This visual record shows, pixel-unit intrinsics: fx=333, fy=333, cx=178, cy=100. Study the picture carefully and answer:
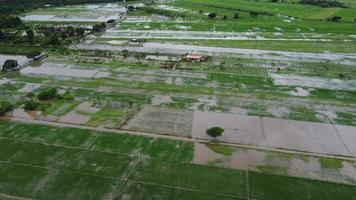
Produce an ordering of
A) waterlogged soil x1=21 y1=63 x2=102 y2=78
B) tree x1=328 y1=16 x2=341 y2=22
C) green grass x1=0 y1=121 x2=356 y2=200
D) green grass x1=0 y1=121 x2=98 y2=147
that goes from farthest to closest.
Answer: tree x1=328 y1=16 x2=341 y2=22 < waterlogged soil x1=21 y1=63 x2=102 y2=78 < green grass x1=0 y1=121 x2=98 y2=147 < green grass x1=0 y1=121 x2=356 y2=200

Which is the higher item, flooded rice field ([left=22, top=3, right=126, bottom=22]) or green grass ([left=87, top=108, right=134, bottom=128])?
flooded rice field ([left=22, top=3, right=126, bottom=22])

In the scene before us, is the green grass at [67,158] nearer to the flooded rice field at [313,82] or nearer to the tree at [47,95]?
the tree at [47,95]

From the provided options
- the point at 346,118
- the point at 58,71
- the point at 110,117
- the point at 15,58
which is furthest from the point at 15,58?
the point at 346,118

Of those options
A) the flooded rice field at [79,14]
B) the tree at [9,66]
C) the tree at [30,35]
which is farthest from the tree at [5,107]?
the flooded rice field at [79,14]

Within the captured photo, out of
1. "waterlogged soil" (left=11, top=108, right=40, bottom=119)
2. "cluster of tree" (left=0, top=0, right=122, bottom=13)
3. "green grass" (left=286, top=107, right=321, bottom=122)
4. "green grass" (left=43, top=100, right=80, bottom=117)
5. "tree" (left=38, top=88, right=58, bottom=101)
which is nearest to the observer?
"waterlogged soil" (left=11, top=108, right=40, bottom=119)

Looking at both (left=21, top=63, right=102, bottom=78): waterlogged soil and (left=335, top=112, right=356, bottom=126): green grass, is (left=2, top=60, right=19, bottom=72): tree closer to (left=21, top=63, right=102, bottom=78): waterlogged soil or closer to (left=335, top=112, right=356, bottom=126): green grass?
(left=21, top=63, right=102, bottom=78): waterlogged soil

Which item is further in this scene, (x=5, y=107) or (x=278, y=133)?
A: (x=5, y=107)

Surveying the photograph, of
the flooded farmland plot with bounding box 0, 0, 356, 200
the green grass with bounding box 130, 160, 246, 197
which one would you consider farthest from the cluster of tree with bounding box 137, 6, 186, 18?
the green grass with bounding box 130, 160, 246, 197

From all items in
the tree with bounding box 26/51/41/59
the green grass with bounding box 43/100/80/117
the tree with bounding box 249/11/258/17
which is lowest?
the green grass with bounding box 43/100/80/117

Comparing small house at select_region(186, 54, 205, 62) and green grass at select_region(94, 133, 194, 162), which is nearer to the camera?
green grass at select_region(94, 133, 194, 162)

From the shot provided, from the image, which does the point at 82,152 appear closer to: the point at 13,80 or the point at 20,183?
the point at 20,183

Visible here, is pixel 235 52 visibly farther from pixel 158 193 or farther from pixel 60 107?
pixel 158 193
